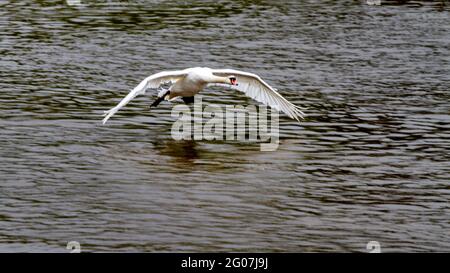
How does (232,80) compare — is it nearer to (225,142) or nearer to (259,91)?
(259,91)

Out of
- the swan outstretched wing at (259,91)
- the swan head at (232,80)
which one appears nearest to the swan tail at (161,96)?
the swan outstretched wing at (259,91)

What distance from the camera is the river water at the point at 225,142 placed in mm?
15547

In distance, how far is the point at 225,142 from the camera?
66.2ft

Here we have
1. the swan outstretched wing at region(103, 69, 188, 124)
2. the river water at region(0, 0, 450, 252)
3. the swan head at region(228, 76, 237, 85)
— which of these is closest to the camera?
the river water at region(0, 0, 450, 252)

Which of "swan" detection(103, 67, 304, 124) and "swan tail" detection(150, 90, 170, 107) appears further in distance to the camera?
"swan tail" detection(150, 90, 170, 107)

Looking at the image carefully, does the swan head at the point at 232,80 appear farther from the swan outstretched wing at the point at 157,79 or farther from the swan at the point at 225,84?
the swan outstretched wing at the point at 157,79

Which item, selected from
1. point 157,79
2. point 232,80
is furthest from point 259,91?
point 157,79

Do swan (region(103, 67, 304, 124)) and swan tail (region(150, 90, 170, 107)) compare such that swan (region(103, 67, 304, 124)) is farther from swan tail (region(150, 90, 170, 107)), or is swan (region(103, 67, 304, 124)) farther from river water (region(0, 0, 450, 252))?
river water (region(0, 0, 450, 252))

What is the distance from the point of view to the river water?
15547mm

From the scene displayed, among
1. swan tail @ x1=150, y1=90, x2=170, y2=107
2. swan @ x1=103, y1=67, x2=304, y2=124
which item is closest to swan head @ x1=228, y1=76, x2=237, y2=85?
swan @ x1=103, y1=67, x2=304, y2=124
